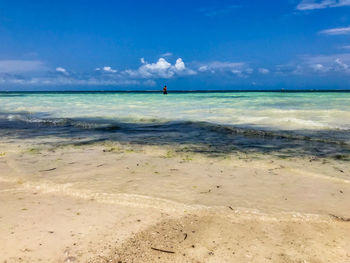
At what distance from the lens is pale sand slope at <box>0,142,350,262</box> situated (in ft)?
8.29

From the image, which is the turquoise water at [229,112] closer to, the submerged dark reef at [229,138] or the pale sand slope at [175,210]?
the submerged dark reef at [229,138]

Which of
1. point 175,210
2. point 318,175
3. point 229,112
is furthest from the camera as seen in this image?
point 229,112

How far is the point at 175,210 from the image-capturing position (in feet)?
11.1

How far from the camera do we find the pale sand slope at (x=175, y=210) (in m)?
2.53

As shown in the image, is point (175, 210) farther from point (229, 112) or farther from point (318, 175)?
point (229, 112)

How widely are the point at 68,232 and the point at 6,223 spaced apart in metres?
0.69

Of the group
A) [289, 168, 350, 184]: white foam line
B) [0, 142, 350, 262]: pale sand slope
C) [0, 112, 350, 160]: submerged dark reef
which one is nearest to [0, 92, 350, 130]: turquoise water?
[0, 112, 350, 160]: submerged dark reef

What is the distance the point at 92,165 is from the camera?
211 inches

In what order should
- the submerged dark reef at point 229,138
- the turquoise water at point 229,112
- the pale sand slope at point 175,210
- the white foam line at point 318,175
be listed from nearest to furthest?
the pale sand slope at point 175,210, the white foam line at point 318,175, the submerged dark reef at point 229,138, the turquoise water at point 229,112

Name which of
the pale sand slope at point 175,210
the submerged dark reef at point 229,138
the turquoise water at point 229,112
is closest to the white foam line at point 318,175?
the pale sand slope at point 175,210

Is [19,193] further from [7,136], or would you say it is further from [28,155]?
[7,136]

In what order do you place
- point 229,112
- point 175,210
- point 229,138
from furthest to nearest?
point 229,112
point 229,138
point 175,210

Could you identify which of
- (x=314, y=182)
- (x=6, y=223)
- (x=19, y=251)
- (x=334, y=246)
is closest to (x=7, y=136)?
(x=6, y=223)

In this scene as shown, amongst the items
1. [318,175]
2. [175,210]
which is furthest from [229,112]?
[175,210]
